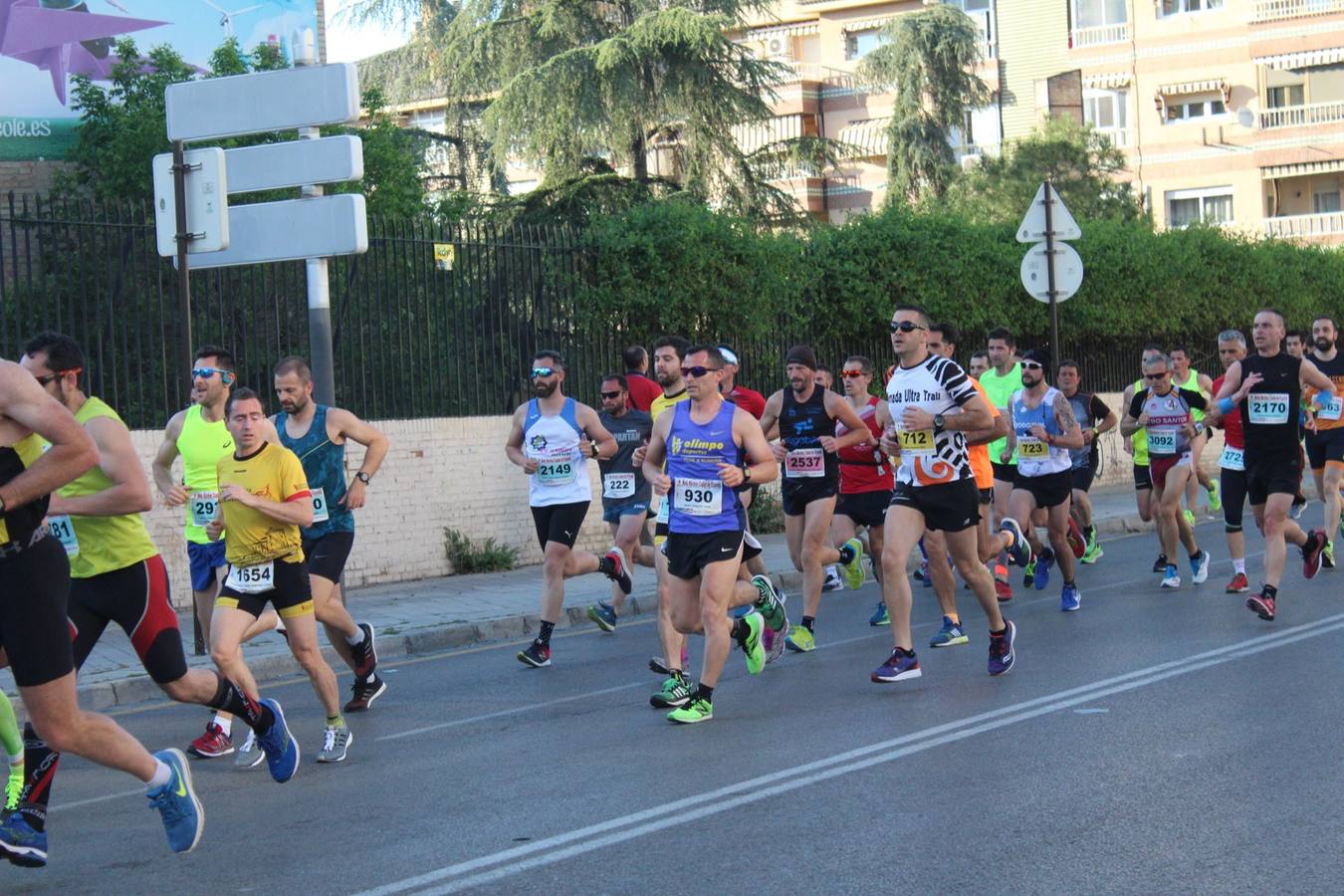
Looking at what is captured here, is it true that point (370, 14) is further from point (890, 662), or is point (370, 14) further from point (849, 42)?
point (890, 662)

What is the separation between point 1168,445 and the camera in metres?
14.1

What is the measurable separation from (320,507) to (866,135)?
4531cm

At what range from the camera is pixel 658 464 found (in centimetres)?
924

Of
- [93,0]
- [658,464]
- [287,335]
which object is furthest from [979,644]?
[93,0]

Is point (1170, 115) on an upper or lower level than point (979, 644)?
upper

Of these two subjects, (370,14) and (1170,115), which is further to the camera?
(1170,115)

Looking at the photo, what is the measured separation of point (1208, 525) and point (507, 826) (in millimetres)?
16505

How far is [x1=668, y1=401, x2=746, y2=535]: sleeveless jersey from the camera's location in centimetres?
879

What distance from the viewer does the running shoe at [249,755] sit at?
26.8 feet

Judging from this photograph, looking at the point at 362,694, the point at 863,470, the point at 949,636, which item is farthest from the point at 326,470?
the point at 863,470

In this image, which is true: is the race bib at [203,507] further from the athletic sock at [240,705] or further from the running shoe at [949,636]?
the running shoe at [949,636]

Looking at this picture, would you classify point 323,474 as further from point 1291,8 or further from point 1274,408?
point 1291,8

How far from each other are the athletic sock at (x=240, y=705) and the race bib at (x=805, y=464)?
5.12m

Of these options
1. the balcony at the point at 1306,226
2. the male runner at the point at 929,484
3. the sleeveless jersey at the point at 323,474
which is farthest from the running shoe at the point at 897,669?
the balcony at the point at 1306,226
